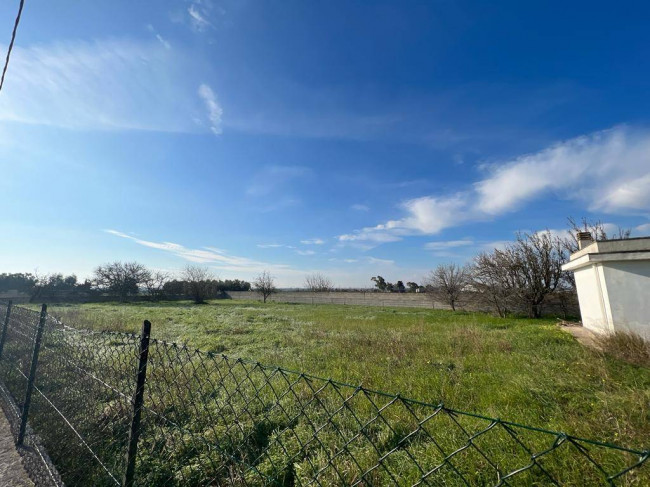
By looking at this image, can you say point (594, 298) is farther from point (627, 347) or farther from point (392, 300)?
point (392, 300)

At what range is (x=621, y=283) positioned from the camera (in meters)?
9.37

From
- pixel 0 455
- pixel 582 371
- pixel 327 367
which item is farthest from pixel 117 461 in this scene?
pixel 582 371

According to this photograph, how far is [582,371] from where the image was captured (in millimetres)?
5805

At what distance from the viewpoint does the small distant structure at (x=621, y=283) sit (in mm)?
8961

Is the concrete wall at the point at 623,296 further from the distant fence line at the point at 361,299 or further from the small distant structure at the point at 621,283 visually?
the distant fence line at the point at 361,299

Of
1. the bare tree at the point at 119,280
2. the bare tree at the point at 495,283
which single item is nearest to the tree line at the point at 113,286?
the bare tree at the point at 119,280

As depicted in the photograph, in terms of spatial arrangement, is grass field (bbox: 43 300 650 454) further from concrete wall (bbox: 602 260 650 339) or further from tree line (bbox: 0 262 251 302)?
tree line (bbox: 0 262 251 302)

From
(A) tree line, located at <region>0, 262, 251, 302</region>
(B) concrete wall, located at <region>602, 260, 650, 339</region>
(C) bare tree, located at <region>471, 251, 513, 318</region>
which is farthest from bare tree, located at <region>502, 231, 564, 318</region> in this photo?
(A) tree line, located at <region>0, 262, 251, 302</region>

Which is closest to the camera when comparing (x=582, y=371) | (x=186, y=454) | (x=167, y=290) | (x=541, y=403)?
(x=186, y=454)

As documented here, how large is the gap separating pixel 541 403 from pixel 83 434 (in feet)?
20.9

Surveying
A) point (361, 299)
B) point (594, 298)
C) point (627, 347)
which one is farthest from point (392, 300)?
point (627, 347)

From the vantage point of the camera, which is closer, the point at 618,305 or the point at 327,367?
the point at 327,367

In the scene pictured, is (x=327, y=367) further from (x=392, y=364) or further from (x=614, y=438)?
(x=614, y=438)

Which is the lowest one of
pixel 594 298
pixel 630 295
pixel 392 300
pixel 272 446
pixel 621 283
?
pixel 272 446
